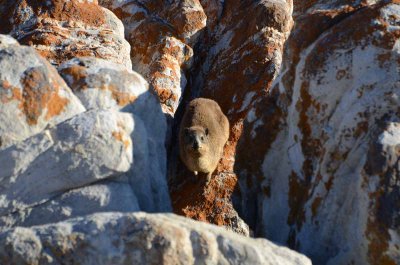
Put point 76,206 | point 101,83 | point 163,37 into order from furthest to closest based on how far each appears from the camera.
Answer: point 163,37 → point 101,83 → point 76,206

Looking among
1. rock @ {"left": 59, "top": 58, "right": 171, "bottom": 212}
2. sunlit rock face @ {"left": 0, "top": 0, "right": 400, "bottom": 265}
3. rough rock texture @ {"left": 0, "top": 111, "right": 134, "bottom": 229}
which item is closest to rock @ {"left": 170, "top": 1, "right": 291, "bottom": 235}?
sunlit rock face @ {"left": 0, "top": 0, "right": 400, "bottom": 265}

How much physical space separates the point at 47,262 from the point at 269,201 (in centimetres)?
277

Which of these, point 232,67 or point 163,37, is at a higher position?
point 163,37

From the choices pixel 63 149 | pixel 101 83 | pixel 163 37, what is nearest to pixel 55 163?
pixel 63 149

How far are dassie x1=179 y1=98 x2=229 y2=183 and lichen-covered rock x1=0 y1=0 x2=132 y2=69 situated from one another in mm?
1715

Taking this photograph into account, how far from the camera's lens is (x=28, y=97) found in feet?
16.4

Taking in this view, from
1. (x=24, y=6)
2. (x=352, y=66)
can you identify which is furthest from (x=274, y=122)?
(x=24, y=6)

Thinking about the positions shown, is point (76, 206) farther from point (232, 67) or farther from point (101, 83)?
point (232, 67)

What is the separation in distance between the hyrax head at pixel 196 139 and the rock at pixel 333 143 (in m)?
3.12

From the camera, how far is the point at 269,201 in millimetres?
6180

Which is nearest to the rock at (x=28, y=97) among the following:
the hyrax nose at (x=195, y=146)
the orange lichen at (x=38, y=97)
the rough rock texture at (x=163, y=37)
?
the orange lichen at (x=38, y=97)

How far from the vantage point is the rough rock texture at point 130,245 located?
3934 millimetres

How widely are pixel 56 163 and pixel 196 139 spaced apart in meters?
5.26

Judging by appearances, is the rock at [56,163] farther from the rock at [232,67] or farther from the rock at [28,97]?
the rock at [232,67]
